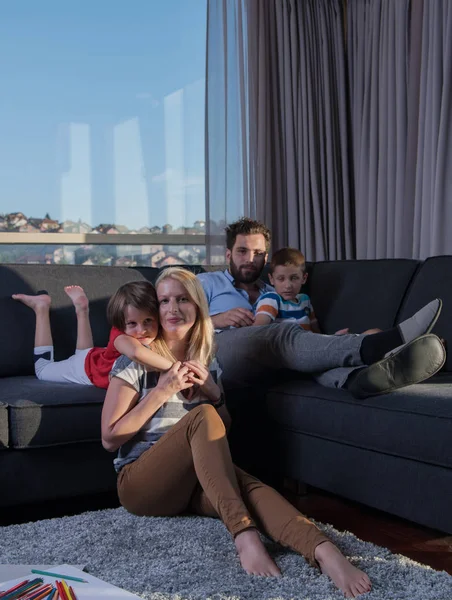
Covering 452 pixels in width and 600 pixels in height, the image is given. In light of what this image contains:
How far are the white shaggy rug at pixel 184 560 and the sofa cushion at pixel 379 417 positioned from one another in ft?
0.88

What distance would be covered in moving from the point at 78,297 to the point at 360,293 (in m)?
1.12

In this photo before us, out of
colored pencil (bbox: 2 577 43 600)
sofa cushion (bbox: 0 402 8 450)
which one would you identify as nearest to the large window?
sofa cushion (bbox: 0 402 8 450)

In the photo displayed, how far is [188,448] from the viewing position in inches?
77.1

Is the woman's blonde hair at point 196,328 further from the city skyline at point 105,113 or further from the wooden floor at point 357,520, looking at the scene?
the city skyline at point 105,113

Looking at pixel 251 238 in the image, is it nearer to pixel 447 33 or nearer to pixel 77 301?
pixel 77 301

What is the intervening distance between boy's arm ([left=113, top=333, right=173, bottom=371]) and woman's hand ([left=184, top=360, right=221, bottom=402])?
7 cm

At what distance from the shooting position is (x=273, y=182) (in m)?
4.63

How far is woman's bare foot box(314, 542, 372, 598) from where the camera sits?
1.60 m

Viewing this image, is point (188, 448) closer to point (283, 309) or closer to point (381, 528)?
point (381, 528)

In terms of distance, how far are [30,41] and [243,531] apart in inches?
131

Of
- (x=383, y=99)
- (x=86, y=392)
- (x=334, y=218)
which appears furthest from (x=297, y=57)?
(x=86, y=392)

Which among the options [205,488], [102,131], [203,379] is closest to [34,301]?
[203,379]

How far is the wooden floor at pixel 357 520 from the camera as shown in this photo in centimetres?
200

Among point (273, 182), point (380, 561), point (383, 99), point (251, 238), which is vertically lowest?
point (380, 561)
